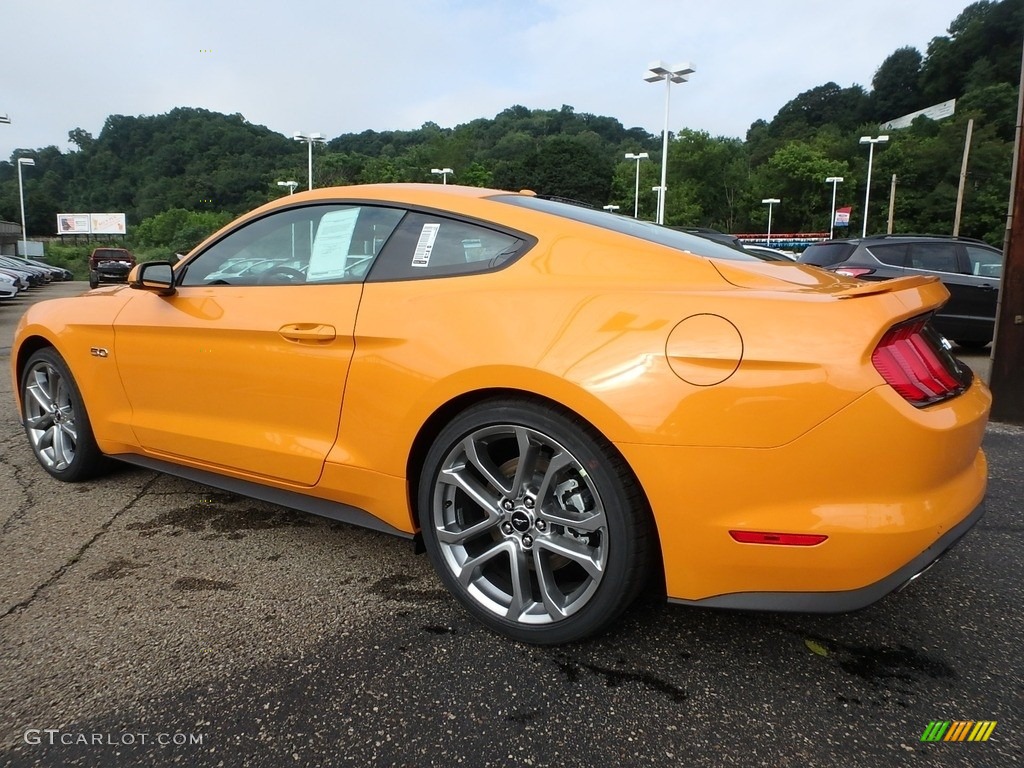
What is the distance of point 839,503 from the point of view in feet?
5.80

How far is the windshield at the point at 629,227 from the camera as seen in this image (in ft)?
7.98

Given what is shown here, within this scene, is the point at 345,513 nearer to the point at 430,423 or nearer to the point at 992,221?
the point at 430,423

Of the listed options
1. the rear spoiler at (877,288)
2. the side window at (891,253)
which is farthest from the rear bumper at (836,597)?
the side window at (891,253)

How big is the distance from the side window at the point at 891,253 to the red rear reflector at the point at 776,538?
342 inches

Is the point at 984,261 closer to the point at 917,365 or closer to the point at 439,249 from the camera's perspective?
the point at 917,365

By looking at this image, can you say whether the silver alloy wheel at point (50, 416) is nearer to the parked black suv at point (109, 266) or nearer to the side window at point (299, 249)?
the side window at point (299, 249)

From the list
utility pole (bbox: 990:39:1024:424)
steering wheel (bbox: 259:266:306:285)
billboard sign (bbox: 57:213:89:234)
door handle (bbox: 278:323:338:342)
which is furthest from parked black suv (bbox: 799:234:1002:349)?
billboard sign (bbox: 57:213:89:234)

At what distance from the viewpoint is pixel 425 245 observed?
248 cm

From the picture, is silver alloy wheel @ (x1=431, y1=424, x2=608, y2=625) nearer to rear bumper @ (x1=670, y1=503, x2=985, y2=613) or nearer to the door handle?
rear bumper @ (x1=670, y1=503, x2=985, y2=613)

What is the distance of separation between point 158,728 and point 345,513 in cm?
93

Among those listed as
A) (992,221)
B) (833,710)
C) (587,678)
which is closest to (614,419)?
(587,678)

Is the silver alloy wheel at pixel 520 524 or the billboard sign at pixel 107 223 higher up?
the billboard sign at pixel 107 223

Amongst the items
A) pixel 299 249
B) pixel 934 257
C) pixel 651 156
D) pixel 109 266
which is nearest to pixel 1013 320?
pixel 934 257

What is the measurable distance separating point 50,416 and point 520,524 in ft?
9.69
